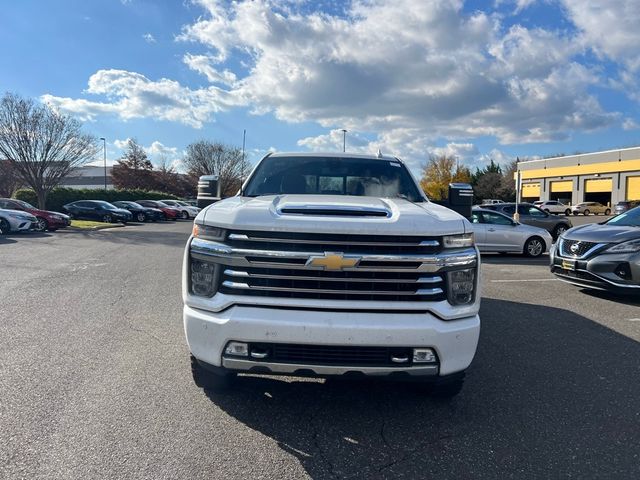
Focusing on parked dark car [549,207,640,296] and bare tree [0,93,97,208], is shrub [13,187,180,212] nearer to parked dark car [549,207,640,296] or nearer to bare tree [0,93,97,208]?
bare tree [0,93,97,208]

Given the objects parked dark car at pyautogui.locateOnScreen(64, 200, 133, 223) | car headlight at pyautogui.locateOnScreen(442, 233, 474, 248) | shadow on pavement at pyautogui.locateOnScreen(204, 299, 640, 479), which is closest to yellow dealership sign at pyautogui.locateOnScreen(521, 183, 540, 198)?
parked dark car at pyautogui.locateOnScreen(64, 200, 133, 223)

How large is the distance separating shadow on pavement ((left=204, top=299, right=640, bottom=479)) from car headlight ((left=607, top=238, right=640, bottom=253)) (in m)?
2.79

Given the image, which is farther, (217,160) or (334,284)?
(217,160)

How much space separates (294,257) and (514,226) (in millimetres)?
12180

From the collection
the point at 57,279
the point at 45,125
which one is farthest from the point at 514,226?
the point at 45,125

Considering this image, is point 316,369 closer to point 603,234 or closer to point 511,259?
point 603,234

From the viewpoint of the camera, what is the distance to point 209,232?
10.5ft

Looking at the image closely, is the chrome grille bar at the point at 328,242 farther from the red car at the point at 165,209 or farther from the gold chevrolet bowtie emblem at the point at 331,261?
the red car at the point at 165,209

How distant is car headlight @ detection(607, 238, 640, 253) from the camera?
23.0 ft

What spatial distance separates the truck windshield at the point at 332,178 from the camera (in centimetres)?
465

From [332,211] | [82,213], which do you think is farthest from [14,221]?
[332,211]

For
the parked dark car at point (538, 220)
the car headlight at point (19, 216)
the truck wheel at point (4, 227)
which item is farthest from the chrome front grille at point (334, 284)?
the car headlight at point (19, 216)

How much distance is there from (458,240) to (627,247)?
533cm

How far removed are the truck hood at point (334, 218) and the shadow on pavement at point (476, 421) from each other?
1352 mm
